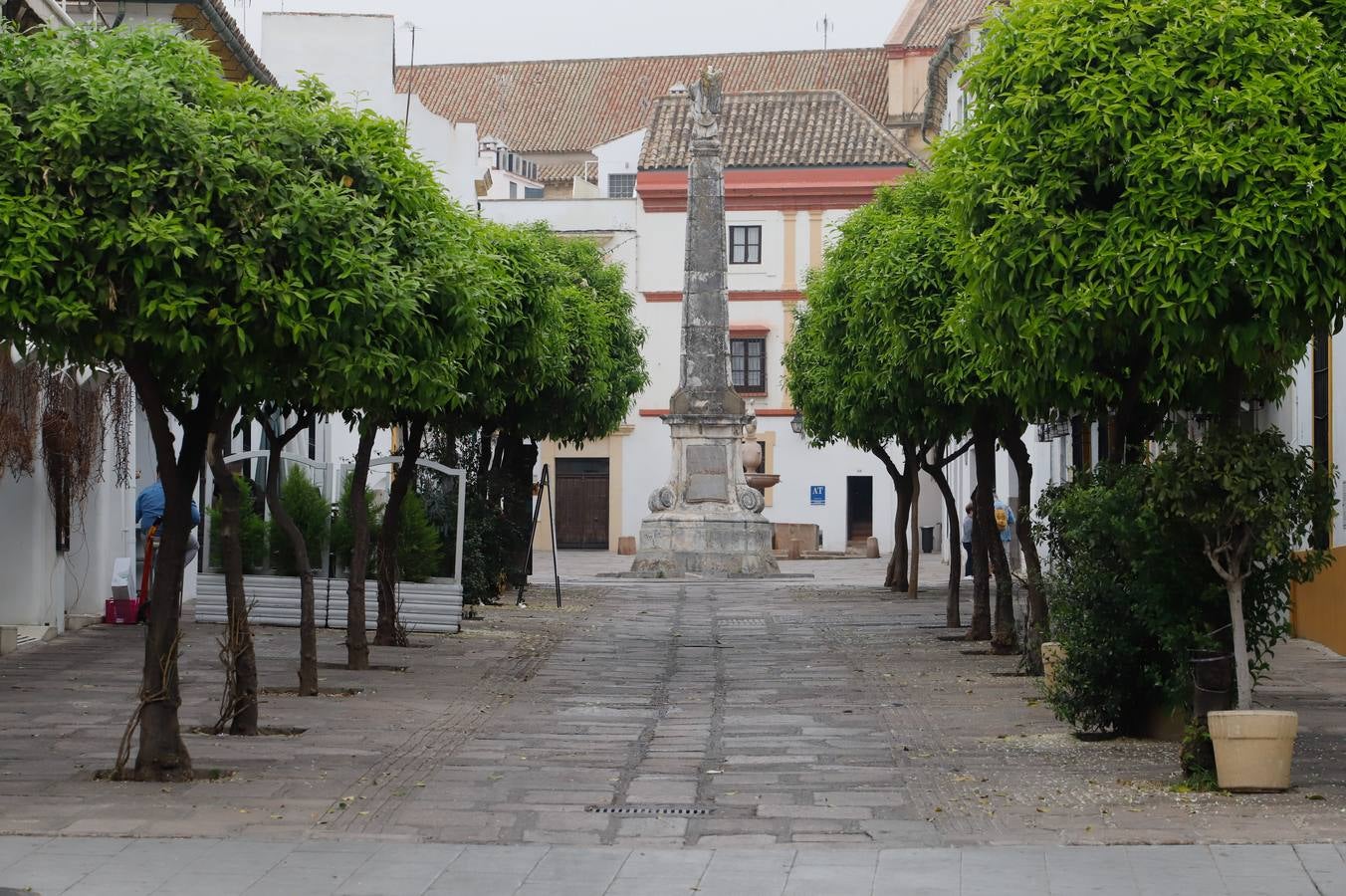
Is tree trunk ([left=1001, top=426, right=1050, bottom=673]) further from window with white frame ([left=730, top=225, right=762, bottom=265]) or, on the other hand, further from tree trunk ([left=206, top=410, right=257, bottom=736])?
window with white frame ([left=730, top=225, right=762, bottom=265])

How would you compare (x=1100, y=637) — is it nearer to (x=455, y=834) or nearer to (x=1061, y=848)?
(x=1061, y=848)

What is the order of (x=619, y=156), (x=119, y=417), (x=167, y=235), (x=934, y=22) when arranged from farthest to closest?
(x=619, y=156) → (x=934, y=22) → (x=119, y=417) → (x=167, y=235)

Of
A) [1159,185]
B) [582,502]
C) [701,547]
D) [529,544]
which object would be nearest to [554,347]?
[529,544]

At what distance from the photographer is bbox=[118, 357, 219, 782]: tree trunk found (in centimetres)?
1117

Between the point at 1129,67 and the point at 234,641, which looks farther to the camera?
the point at 234,641

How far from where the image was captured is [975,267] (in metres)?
11.8

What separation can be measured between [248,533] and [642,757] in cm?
1100

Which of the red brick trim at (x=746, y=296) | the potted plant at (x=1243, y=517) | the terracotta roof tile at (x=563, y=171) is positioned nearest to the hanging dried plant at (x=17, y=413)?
the potted plant at (x=1243, y=517)

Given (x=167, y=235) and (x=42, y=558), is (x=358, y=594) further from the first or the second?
(x=167, y=235)

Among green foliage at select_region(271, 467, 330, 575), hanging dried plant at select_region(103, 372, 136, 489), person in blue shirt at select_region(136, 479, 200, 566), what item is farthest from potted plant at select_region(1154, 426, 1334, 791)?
person in blue shirt at select_region(136, 479, 200, 566)

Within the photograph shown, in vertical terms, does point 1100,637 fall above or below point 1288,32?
below

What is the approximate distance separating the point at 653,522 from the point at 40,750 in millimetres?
28370

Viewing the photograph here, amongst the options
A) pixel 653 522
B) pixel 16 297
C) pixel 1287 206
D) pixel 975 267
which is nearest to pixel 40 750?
pixel 16 297

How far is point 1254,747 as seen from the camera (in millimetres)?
10586
